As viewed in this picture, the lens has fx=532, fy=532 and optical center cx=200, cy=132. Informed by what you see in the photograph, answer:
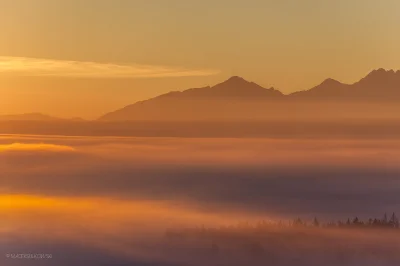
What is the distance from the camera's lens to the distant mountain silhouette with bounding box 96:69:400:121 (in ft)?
7.53

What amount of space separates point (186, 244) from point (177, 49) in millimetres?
837

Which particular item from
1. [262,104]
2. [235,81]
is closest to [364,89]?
[262,104]

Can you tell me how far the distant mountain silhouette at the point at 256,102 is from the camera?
2295 millimetres

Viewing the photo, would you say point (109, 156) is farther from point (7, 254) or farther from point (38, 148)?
point (7, 254)

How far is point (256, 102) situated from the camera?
2.31 metres

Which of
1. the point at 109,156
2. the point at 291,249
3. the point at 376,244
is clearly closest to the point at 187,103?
the point at 109,156

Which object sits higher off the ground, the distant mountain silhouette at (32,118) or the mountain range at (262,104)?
the mountain range at (262,104)

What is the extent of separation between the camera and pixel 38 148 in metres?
2.30

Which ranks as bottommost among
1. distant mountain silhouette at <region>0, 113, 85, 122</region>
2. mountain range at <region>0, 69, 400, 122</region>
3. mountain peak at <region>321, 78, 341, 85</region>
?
distant mountain silhouette at <region>0, 113, 85, 122</region>

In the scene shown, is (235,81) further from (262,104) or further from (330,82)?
(330,82)

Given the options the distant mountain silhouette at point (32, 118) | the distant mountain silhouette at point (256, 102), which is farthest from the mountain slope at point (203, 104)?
the distant mountain silhouette at point (32, 118)

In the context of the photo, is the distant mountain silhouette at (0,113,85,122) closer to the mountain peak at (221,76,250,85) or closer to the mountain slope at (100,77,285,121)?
the mountain slope at (100,77,285,121)

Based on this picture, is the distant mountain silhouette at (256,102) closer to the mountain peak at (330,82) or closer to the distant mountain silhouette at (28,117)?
the mountain peak at (330,82)

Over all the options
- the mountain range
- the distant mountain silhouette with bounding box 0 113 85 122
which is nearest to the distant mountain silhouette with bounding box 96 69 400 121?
the mountain range
